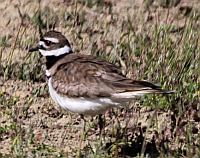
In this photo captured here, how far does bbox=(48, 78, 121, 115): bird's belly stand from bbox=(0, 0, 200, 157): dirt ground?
0.33 meters

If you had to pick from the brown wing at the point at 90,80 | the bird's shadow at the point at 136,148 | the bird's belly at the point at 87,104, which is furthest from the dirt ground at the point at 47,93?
the brown wing at the point at 90,80

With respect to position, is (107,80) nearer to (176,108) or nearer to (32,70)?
(176,108)

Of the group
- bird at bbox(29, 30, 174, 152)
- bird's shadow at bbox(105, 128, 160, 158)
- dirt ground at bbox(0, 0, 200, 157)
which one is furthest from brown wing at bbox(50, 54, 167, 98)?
bird's shadow at bbox(105, 128, 160, 158)

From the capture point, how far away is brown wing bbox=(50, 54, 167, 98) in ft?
21.4

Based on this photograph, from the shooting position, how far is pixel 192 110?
23.2ft

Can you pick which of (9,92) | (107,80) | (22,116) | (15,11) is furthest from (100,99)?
(15,11)

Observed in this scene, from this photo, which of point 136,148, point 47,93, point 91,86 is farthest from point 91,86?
point 47,93

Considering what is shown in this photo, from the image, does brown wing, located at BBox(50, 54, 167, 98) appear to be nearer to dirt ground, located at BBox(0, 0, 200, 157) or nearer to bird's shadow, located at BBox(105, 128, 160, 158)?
dirt ground, located at BBox(0, 0, 200, 157)

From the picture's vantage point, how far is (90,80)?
6.75 m

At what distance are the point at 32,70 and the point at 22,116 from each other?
39.3 inches

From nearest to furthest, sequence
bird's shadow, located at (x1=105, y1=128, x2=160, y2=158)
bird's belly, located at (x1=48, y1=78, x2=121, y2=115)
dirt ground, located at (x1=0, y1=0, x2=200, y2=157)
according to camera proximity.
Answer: bird's belly, located at (x1=48, y1=78, x2=121, y2=115) < bird's shadow, located at (x1=105, y1=128, x2=160, y2=158) < dirt ground, located at (x1=0, y1=0, x2=200, y2=157)

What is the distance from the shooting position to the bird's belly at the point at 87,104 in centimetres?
659

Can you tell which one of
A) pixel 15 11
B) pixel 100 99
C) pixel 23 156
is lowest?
pixel 23 156

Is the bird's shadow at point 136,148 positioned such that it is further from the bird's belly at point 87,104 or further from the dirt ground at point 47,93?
the bird's belly at point 87,104
